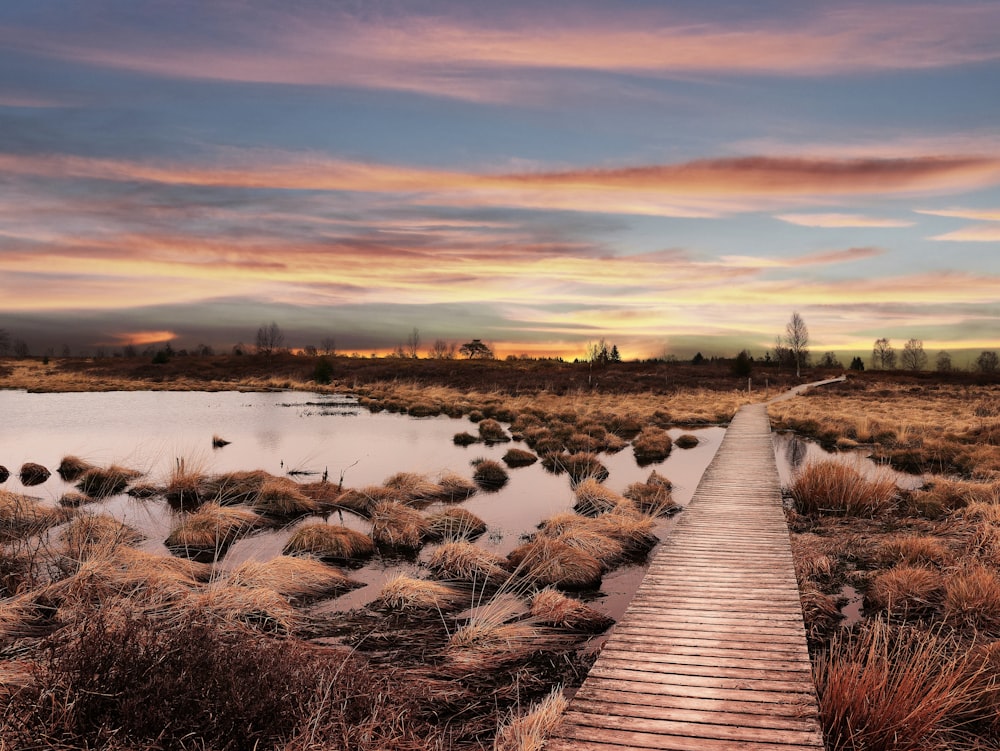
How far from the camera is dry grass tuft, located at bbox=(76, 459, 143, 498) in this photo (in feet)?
61.2

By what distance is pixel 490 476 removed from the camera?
20797 millimetres

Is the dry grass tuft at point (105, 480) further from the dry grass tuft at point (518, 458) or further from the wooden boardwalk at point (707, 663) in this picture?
the wooden boardwalk at point (707, 663)

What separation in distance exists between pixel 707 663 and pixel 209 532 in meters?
10.7

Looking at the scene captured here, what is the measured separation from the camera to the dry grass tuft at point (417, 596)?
10.1 meters

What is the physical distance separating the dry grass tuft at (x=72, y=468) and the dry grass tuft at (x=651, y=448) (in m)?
18.0

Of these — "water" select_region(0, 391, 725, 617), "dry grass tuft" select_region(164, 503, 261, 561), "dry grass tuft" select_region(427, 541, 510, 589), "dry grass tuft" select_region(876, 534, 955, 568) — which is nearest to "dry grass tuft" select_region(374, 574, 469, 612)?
"water" select_region(0, 391, 725, 617)

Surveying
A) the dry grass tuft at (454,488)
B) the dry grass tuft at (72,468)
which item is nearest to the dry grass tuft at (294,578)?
the dry grass tuft at (454,488)

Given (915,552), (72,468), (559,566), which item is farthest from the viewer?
(72,468)

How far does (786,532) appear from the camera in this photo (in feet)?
36.0

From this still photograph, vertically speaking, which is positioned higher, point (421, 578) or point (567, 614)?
point (567, 614)

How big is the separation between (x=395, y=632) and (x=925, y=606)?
282 inches

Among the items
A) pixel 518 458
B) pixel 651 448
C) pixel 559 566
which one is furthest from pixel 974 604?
pixel 651 448

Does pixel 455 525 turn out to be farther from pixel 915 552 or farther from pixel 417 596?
pixel 915 552

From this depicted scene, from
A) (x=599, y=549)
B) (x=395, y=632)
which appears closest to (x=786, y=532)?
(x=599, y=549)
